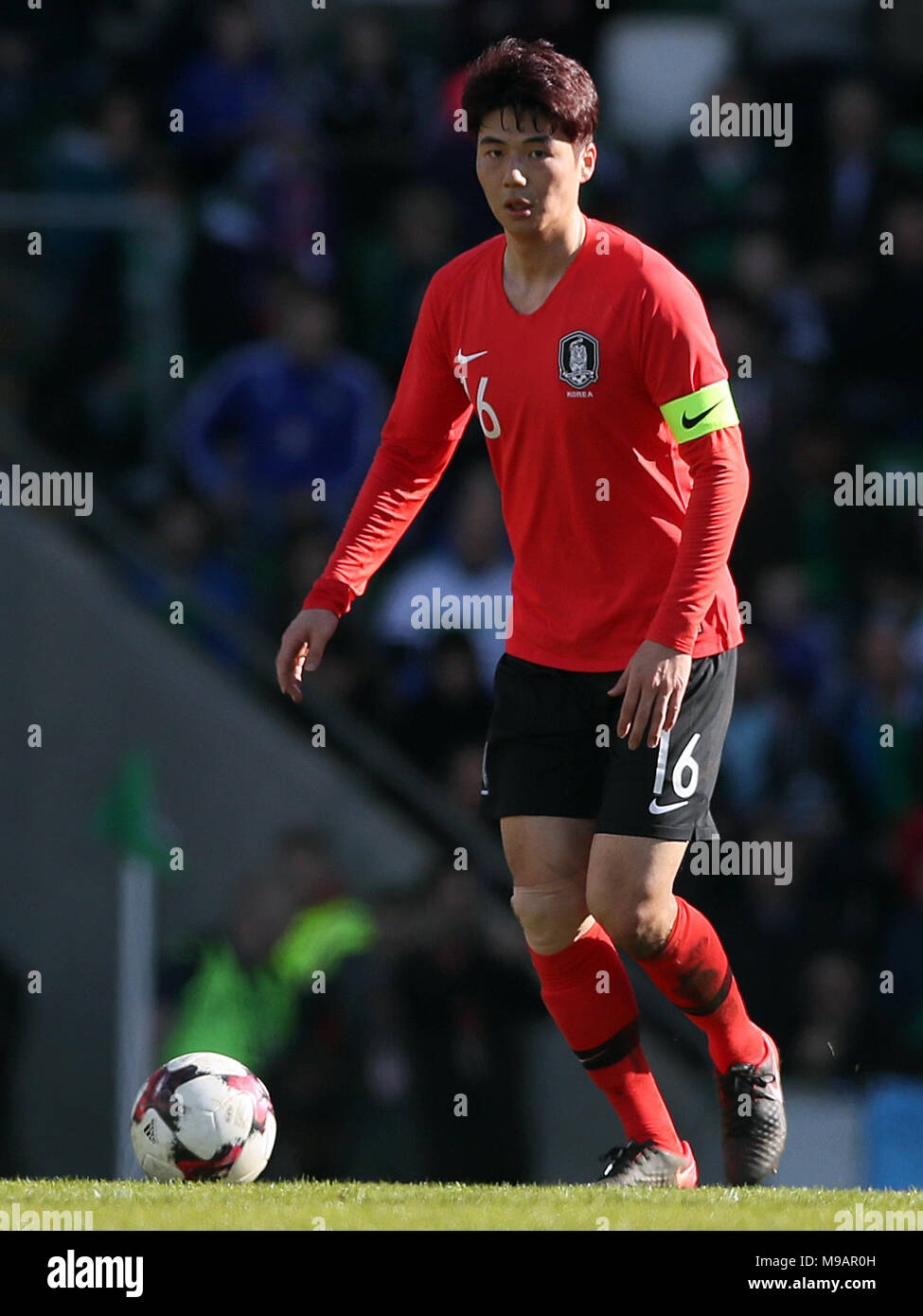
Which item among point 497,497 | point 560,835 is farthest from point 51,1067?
point 560,835

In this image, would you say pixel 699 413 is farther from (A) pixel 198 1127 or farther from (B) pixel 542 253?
(A) pixel 198 1127

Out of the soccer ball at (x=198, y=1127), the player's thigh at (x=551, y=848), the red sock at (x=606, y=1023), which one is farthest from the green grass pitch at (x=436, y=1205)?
the player's thigh at (x=551, y=848)

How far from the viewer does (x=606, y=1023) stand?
4.71 meters

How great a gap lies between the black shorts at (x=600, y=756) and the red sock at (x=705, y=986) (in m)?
0.22

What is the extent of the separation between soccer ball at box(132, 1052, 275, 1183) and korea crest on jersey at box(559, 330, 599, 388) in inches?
70.6

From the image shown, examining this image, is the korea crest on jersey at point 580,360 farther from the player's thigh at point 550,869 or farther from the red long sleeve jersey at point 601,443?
the player's thigh at point 550,869

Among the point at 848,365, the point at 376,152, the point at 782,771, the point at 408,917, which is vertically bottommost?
the point at 408,917

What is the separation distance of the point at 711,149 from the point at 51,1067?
15.2ft

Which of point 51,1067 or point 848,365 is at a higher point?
point 848,365

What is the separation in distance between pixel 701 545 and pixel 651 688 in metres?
0.31

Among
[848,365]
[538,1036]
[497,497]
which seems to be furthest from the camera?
[848,365]

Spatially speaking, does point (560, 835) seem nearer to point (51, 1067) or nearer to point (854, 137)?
point (51, 1067)

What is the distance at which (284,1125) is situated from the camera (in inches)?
293

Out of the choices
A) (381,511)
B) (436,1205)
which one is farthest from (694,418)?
(436,1205)
